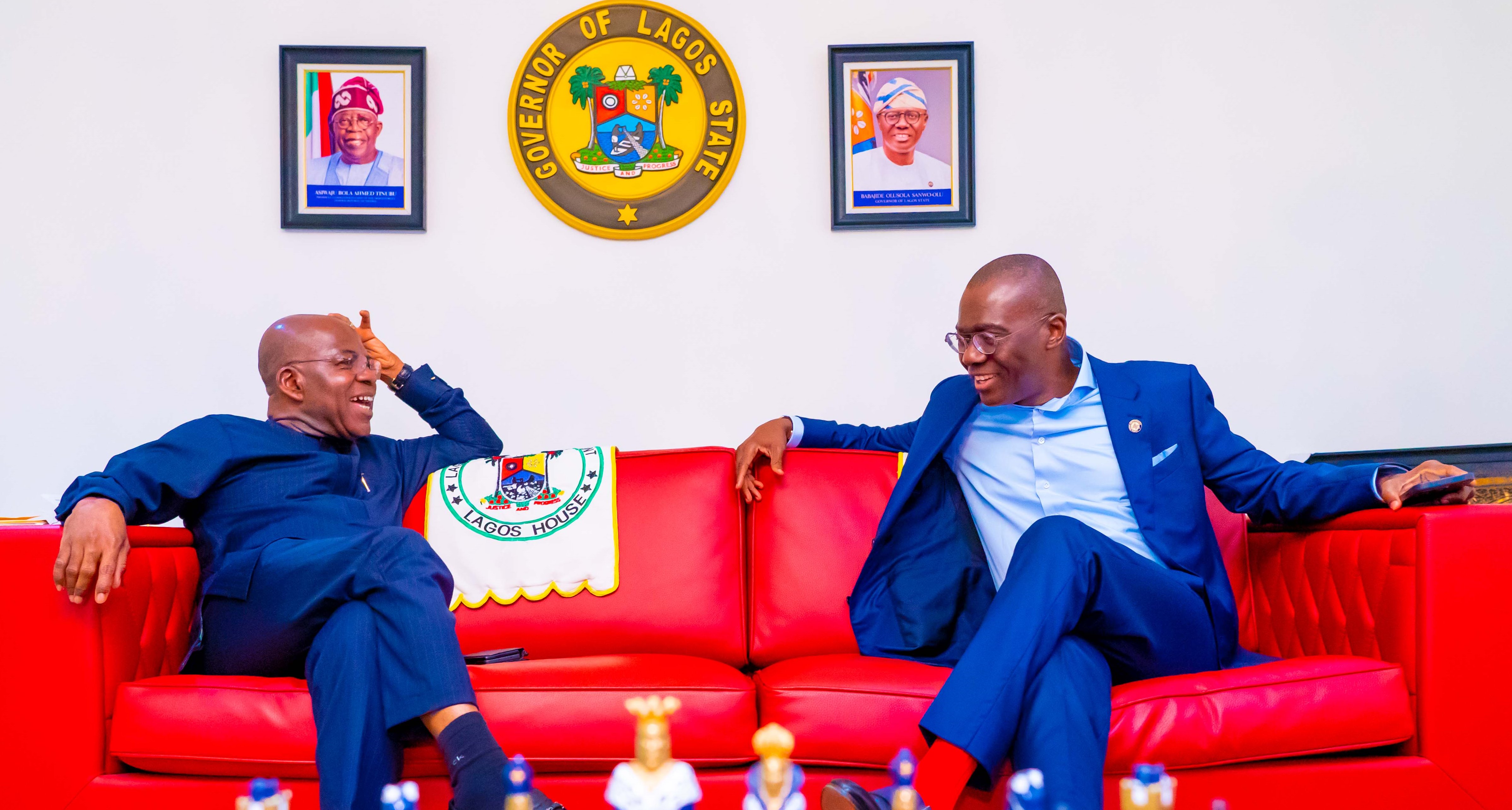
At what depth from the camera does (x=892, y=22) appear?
9.48 feet

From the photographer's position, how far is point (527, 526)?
229 centimetres

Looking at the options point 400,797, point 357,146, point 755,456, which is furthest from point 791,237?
point 400,797

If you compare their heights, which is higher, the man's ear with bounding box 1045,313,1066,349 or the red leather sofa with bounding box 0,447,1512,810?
the man's ear with bounding box 1045,313,1066,349

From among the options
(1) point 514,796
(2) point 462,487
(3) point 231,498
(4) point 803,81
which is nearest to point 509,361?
(2) point 462,487

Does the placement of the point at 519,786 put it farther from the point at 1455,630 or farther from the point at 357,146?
the point at 357,146

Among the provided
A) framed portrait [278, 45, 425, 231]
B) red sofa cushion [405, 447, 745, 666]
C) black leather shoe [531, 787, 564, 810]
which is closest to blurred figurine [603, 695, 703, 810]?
black leather shoe [531, 787, 564, 810]

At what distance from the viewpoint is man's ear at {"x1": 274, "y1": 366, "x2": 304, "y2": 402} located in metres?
2.28

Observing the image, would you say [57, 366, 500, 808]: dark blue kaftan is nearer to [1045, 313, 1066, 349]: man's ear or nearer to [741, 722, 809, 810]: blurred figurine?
[741, 722, 809, 810]: blurred figurine

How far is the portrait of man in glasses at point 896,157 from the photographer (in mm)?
2854

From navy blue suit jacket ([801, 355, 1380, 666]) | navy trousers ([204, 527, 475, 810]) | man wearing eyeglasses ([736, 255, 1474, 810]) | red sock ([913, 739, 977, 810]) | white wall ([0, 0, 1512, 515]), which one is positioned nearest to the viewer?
red sock ([913, 739, 977, 810])

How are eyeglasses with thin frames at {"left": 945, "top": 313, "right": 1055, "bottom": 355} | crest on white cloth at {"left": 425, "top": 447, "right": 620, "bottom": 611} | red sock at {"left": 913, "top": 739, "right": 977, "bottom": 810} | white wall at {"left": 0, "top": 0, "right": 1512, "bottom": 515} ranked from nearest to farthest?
red sock at {"left": 913, "top": 739, "right": 977, "bottom": 810}, eyeglasses with thin frames at {"left": 945, "top": 313, "right": 1055, "bottom": 355}, crest on white cloth at {"left": 425, "top": 447, "right": 620, "bottom": 611}, white wall at {"left": 0, "top": 0, "right": 1512, "bottom": 515}

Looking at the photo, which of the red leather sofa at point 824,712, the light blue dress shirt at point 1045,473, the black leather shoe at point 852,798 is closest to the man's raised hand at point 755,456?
the light blue dress shirt at point 1045,473

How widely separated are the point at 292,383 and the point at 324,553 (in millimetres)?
607

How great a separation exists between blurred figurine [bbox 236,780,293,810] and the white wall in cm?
192
